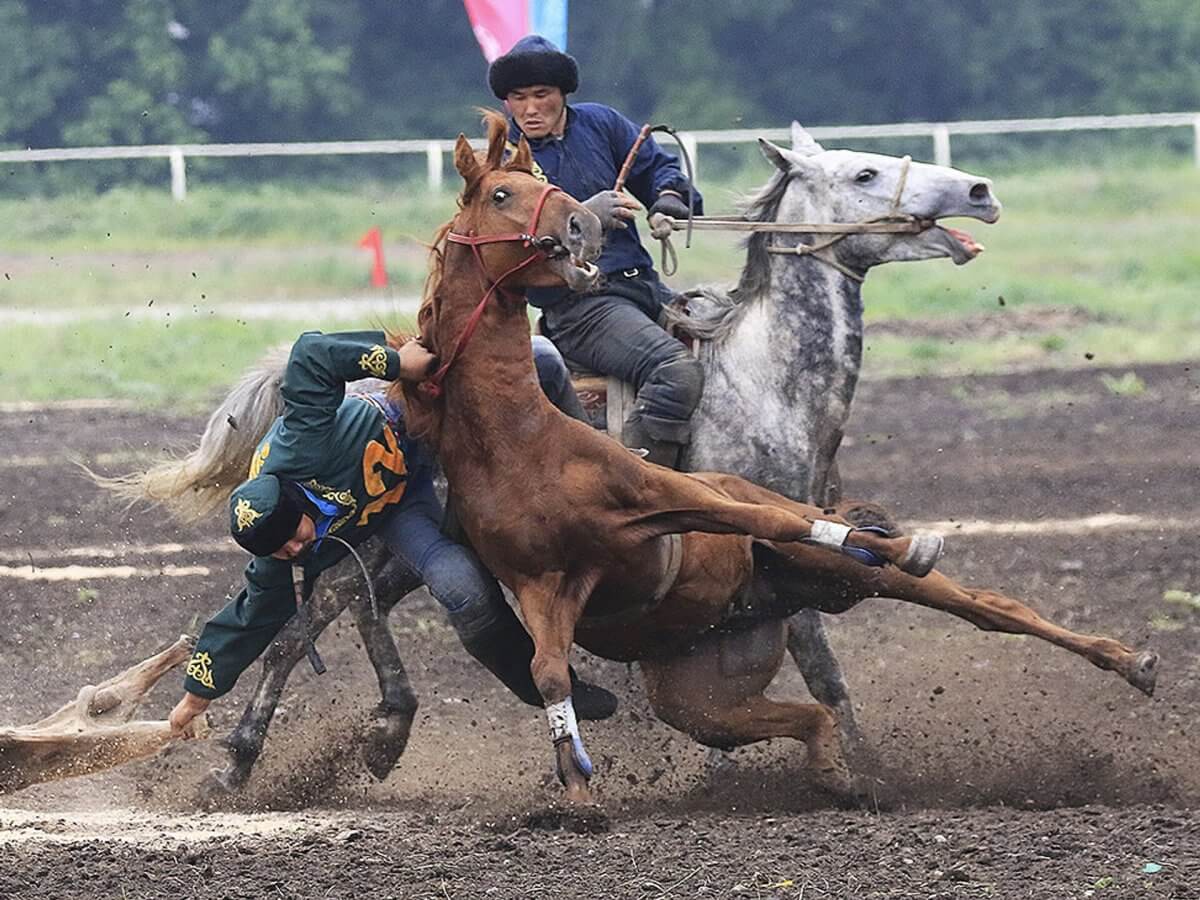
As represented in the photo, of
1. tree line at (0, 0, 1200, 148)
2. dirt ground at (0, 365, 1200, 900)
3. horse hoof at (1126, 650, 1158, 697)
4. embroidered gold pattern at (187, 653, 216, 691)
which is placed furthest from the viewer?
tree line at (0, 0, 1200, 148)

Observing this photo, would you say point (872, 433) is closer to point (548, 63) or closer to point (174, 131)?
point (548, 63)

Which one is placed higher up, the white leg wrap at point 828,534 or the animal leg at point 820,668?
the white leg wrap at point 828,534

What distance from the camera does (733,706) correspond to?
255 inches

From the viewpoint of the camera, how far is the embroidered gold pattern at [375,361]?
5703 mm

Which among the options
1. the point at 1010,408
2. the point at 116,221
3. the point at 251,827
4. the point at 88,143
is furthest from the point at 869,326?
the point at 88,143

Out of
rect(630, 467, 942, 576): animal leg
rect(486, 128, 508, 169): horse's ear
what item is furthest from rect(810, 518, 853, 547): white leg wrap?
rect(486, 128, 508, 169): horse's ear

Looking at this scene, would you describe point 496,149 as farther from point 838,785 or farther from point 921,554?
point 838,785

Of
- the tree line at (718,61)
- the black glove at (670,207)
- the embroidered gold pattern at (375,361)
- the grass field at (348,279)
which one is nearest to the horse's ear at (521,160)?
the embroidered gold pattern at (375,361)

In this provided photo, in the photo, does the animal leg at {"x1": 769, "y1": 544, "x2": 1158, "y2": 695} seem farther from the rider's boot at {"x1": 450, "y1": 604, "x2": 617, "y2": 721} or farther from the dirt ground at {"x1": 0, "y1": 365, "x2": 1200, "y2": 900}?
the rider's boot at {"x1": 450, "y1": 604, "x2": 617, "y2": 721}

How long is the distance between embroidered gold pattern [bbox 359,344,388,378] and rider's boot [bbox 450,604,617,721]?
2.70 feet

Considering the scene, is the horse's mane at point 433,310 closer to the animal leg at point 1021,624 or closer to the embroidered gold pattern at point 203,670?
the embroidered gold pattern at point 203,670

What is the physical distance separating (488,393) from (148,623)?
3803mm

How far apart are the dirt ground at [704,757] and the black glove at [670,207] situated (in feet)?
6.22

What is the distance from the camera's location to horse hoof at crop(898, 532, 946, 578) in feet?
19.4
